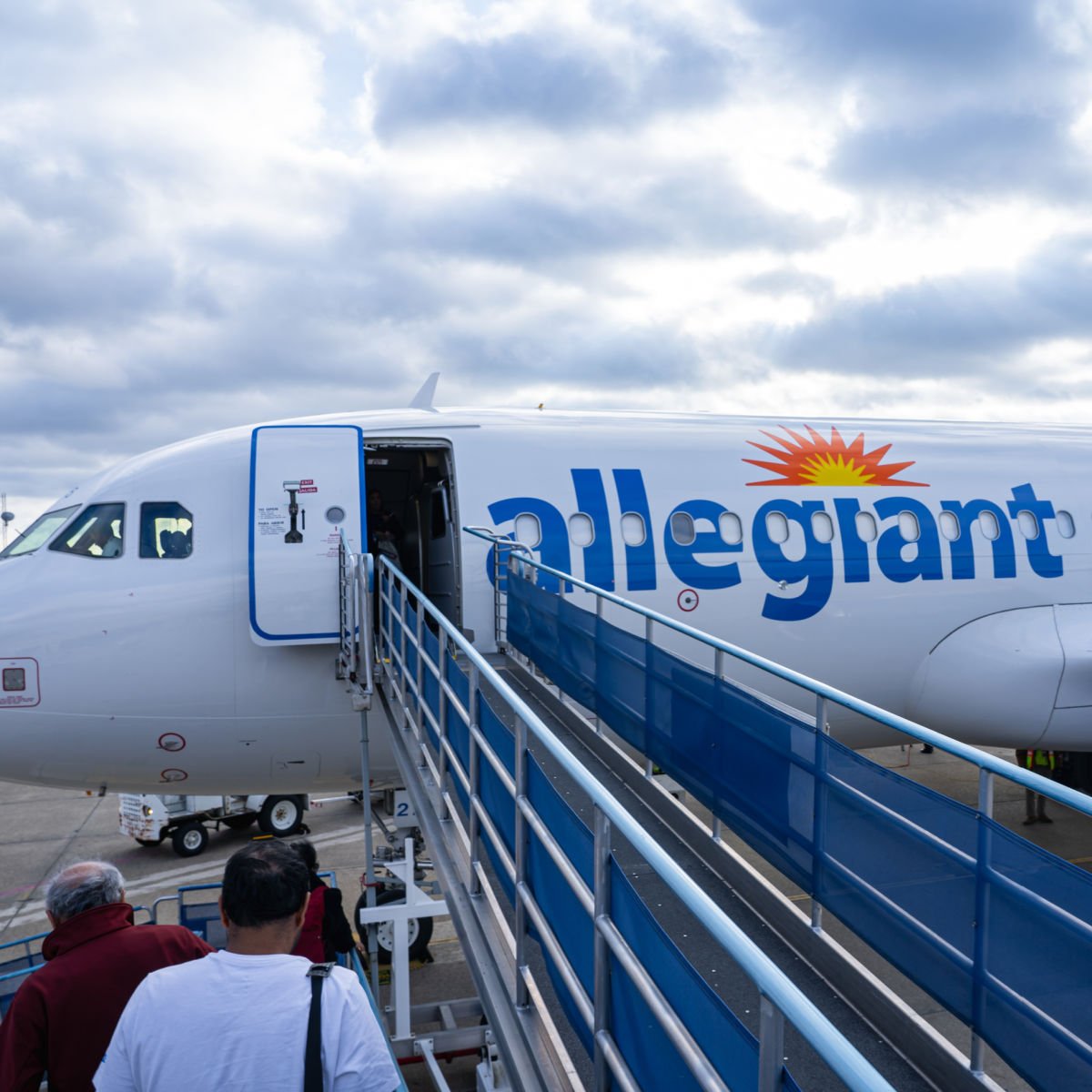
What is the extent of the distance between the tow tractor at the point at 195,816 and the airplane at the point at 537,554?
Result: 22.2 ft

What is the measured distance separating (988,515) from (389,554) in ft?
22.9

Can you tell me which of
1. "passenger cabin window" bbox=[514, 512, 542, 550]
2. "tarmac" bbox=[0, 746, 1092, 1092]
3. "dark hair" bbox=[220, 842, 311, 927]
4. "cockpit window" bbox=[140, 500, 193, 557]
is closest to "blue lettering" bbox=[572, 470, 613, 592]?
"passenger cabin window" bbox=[514, 512, 542, 550]

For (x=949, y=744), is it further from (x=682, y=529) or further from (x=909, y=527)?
(x=909, y=527)

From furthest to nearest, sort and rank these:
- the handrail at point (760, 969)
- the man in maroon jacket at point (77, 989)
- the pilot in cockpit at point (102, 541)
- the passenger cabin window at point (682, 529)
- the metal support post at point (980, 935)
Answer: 1. the passenger cabin window at point (682, 529)
2. the pilot in cockpit at point (102, 541)
3. the metal support post at point (980, 935)
4. the man in maroon jacket at point (77, 989)
5. the handrail at point (760, 969)

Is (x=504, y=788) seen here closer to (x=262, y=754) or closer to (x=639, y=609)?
(x=639, y=609)

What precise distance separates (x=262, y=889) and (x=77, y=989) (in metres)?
1.24

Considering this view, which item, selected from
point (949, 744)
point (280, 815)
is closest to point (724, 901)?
point (949, 744)

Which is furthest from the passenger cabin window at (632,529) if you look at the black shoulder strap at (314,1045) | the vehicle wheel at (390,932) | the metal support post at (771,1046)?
the metal support post at (771,1046)

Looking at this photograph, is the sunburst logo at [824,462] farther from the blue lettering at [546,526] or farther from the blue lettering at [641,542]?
the blue lettering at [546,526]

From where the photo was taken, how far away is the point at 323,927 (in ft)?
21.6

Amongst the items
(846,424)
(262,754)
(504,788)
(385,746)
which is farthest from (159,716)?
(846,424)

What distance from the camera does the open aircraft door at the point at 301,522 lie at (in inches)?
338

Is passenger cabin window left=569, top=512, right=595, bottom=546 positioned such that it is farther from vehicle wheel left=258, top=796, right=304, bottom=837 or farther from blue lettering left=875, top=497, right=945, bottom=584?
vehicle wheel left=258, top=796, right=304, bottom=837

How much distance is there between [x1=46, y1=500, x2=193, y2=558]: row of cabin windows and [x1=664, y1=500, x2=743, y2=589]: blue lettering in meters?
4.72
